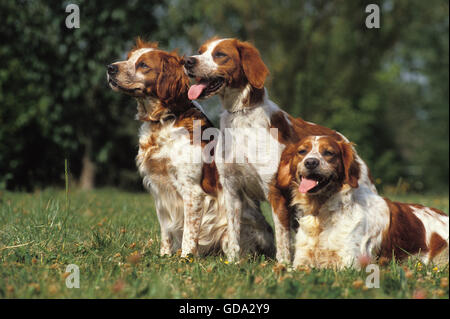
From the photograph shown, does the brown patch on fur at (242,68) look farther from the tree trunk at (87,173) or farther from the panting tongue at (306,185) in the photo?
the tree trunk at (87,173)

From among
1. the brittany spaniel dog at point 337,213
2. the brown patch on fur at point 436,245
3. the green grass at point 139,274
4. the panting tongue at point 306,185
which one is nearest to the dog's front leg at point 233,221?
the green grass at point 139,274

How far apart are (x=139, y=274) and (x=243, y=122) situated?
1452mm

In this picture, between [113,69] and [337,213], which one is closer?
[337,213]

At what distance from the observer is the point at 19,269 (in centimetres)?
325

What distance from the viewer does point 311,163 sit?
3477mm

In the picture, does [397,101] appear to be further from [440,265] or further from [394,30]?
[440,265]

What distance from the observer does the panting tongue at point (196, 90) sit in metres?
3.93

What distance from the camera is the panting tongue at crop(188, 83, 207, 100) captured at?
3.93m

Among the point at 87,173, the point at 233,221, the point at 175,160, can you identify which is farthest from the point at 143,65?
the point at 87,173

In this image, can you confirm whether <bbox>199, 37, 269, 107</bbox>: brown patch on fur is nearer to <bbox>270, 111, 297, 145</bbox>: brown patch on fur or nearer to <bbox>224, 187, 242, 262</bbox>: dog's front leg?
<bbox>270, 111, 297, 145</bbox>: brown patch on fur

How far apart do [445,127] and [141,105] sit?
21.7m

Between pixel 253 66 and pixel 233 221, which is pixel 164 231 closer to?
pixel 233 221

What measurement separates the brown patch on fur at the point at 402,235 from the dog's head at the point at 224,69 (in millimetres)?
1491
